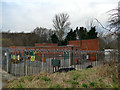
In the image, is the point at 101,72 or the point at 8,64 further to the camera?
the point at 8,64

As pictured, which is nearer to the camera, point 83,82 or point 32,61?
point 83,82

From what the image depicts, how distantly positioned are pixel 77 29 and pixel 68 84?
1473 inches

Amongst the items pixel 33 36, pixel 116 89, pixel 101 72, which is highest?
pixel 33 36

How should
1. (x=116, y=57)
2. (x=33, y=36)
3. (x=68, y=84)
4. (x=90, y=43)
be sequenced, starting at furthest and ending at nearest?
(x=33, y=36) → (x=90, y=43) → (x=116, y=57) → (x=68, y=84)

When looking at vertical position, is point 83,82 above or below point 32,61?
below

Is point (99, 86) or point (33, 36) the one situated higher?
point (33, 36)

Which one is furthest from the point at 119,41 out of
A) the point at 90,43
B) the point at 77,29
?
the point at 77,29

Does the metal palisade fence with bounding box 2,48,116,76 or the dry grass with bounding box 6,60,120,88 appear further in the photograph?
the metal palisade fence with bounding box 2,48,116,76

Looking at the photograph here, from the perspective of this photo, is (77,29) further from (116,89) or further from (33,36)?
(116,89)

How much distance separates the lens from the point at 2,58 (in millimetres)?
9953

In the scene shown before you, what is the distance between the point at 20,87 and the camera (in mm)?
4996

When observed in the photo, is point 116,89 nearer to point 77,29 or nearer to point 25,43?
point 25,43

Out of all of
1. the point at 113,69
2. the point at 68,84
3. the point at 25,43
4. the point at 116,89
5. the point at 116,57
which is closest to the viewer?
the point at 116,89

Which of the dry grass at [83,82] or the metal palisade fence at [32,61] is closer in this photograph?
the dry grass at [83,82]
